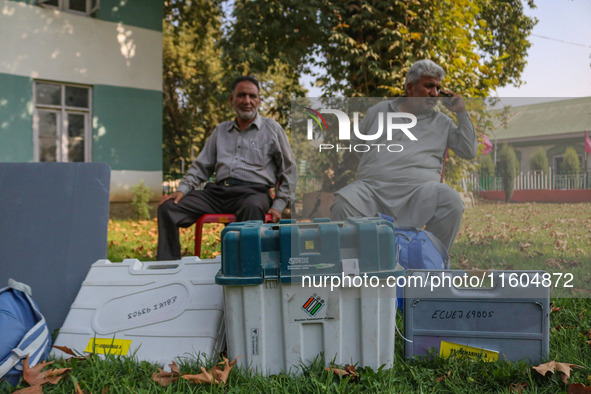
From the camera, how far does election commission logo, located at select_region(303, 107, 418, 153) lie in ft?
7.20

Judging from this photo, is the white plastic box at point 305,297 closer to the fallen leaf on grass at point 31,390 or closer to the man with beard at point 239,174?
the fallen leaf on grass at point 31,390

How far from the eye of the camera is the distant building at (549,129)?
2062 millimetres

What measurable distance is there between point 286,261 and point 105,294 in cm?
102

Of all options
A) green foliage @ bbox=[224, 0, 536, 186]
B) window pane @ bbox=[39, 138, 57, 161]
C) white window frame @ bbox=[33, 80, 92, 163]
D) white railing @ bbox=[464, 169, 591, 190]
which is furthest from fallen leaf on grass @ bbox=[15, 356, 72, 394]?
window pane @ bbox=[39, 138, 57, 161]

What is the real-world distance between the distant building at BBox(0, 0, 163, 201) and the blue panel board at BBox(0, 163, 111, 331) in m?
6.07

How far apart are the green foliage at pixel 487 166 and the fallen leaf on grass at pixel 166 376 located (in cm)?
165

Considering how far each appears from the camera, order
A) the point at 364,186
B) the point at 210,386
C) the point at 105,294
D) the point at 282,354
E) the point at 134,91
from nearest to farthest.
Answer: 1. the point at 210,386
2. the point at 282,354
3. the point at 105,294
4. the point at 364,186
5. the point at 134,91

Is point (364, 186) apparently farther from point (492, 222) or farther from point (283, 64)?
point (283, 64)

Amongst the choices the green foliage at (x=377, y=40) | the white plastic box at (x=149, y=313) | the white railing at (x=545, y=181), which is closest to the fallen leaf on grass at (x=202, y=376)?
the white plastic box at (x=149, y=313)

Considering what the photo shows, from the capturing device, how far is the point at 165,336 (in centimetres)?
194

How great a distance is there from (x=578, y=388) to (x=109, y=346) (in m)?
1.79

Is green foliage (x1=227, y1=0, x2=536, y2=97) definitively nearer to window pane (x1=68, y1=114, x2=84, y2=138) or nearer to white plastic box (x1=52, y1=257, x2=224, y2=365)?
window pane (x1=68, y1=114, x2=84, y2=138)

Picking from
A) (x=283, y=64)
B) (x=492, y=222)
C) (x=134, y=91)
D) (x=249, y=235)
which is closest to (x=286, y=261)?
(x=249, y=235)

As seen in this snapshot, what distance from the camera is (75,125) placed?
Result: 8.41m
